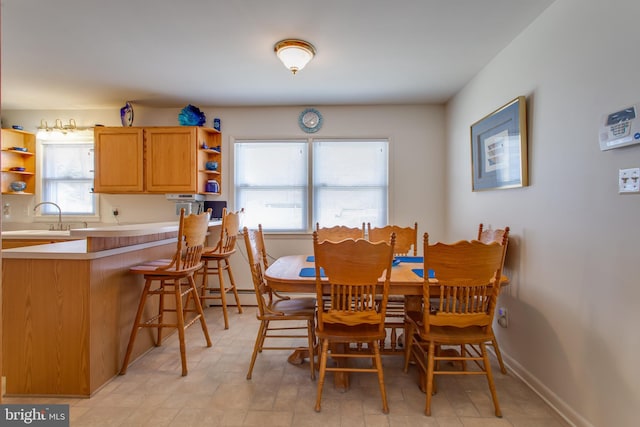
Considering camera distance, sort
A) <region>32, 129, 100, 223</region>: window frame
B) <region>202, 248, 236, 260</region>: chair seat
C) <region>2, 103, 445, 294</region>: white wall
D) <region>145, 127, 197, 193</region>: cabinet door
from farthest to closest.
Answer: <region>32, 129, 100, 223</region>: window frame
<region>2, 103, 445, 294</region>: white wall
<region>145, 127, 197, 193</region>: cabinet door
<region>202, 248, 236, 260</region>: chair seat

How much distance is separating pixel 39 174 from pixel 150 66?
248 centimetres

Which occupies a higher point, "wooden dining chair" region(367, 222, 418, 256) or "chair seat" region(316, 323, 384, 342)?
"wooden dining chair" region(367, 222, 418, 256)

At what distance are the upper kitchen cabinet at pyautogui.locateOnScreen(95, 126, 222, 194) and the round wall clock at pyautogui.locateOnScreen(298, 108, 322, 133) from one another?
3.85 ft

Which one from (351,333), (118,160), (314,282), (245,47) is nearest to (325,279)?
(314,282)

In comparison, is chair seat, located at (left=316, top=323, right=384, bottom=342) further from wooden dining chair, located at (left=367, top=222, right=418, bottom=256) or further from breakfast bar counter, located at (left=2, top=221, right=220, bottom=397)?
breakfast bar counter, located at (left=2, top=221, right=220, bottom=397)

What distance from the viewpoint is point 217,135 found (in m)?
4.06

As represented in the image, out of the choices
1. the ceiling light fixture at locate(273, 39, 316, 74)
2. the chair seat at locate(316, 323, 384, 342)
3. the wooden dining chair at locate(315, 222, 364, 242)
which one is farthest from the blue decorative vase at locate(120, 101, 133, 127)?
the chair seat at locate(316, 323, 384, 342)

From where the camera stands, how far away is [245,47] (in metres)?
2.62

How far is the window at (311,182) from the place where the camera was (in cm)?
403

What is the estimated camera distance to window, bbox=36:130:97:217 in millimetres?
4148

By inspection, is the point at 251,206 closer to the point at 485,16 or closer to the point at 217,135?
the point at 217,135

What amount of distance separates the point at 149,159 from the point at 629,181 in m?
4.10

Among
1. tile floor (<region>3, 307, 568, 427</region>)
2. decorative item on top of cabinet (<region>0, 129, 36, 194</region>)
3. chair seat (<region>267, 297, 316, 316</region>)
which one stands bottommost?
tile floor (<region>3, 307, 568, 427</region>)

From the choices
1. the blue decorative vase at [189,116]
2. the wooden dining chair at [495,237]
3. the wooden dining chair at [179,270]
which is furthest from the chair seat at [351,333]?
the blue decorative vase at [189,116]
